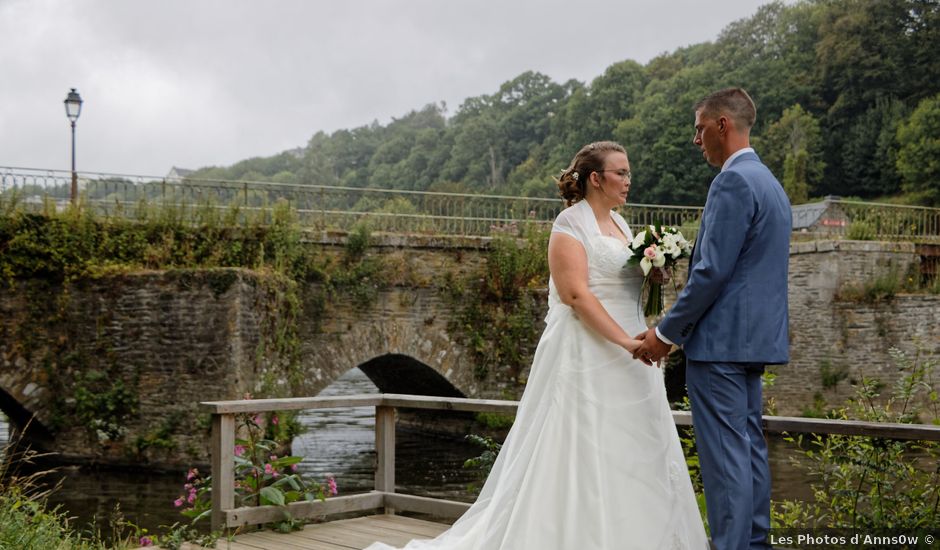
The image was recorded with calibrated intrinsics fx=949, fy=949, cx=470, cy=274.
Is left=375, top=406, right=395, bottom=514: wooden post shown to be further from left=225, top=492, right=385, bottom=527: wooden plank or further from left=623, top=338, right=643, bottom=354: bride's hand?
left=623, top=338, right=643, bottom=354: bride's hand

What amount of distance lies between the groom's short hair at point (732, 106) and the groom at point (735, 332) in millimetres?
24

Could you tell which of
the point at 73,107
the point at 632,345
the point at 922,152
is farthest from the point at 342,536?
the point at 922,152

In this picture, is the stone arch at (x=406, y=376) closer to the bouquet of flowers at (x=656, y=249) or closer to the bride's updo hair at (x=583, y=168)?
the bride's updo hair at (x=583, y=168)

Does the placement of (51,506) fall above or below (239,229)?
below

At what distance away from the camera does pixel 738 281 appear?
3.65 meters

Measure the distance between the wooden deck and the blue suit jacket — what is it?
7.37ft

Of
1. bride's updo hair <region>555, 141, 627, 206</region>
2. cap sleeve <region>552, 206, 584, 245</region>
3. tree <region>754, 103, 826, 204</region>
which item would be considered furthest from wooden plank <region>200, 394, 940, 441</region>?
tree <region>754, 103, 826, 204</region>

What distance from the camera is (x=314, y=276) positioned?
1431 centimetres

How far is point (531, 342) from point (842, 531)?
11.1m

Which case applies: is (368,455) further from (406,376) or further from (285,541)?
(285,541)

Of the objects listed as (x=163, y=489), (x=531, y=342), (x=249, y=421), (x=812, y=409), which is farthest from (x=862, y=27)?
(x=249, y=421)

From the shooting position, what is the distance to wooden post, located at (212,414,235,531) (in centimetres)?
527

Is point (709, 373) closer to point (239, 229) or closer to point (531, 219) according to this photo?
point (239, 229)

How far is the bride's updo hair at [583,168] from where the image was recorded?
171 inches
